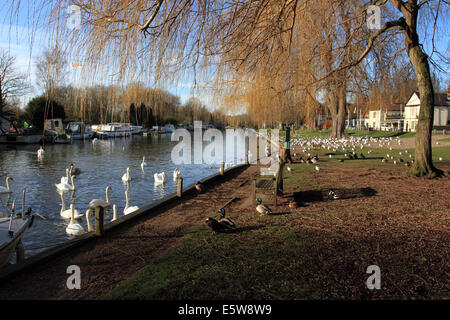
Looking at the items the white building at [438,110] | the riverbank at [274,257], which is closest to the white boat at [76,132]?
the riverbank at [274,257]

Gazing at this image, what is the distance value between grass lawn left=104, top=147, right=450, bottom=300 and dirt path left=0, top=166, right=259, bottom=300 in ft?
1.19

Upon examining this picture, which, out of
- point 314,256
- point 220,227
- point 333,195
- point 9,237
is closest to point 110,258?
point 220,227

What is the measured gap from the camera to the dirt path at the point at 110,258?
4.14 meters

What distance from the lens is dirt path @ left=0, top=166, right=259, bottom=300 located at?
414 centimetres

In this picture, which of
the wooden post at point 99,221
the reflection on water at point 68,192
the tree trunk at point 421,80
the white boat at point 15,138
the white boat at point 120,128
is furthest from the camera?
the white boat at point 15,138

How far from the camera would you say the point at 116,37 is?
319cm

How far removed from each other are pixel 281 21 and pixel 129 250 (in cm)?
462

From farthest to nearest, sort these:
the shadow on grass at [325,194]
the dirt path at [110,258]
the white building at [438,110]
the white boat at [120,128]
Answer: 1. the white building at [438,110]
2. the shadow on grass at [325,194]
3. the dirt path at [110,258]
4. the white boat at [120,128]

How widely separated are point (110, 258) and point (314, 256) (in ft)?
10.8

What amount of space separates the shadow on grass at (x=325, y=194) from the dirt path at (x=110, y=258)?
8.35 ft

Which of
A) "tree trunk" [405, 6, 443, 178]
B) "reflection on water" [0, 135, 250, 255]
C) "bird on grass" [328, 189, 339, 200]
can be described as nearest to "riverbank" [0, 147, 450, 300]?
"bird on grass" [328, 189, 339, 200]

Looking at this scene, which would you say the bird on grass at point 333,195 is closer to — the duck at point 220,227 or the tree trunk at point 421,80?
the duck at point 220,227

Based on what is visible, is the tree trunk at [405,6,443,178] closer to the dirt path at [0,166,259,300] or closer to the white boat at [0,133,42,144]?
the dirt path at [0,166,259,300]

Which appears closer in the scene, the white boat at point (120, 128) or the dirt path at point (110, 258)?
the white boat at point (120, 128)
